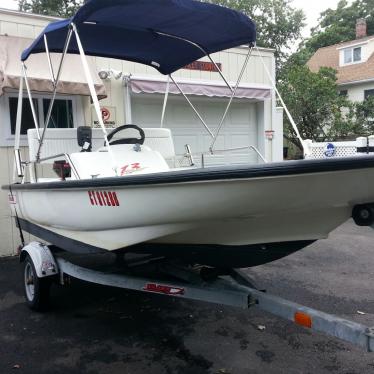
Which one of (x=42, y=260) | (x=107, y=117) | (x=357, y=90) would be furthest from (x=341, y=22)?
(x=42, y=260)

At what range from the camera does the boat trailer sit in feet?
9.12

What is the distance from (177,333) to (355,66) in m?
27.0

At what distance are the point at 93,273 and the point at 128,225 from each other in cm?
99

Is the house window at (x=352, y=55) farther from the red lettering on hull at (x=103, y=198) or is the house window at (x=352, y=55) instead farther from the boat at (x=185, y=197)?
the red lettering on hull at (x=103, y=198)

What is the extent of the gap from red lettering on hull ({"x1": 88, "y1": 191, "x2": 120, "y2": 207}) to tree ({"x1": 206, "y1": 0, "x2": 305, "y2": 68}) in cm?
2941

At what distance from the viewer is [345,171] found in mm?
2730

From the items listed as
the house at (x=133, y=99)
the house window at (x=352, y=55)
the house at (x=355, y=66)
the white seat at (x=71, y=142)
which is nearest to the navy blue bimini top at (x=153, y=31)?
the house at (x=133, y=99)

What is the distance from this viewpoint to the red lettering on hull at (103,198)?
10.8 feet

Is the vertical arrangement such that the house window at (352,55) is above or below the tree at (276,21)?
below

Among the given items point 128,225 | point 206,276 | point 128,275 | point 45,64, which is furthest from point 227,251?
point 45,64

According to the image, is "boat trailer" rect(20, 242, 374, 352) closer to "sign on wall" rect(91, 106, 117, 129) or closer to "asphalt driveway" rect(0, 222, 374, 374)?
"asphalt driveway" rect(0, 222, 374, 374)

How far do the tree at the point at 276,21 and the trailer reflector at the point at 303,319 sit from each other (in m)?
29.9

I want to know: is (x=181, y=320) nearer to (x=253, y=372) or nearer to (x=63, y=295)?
(x=253, y=372)

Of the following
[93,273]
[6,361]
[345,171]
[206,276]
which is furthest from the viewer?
[93,273]
